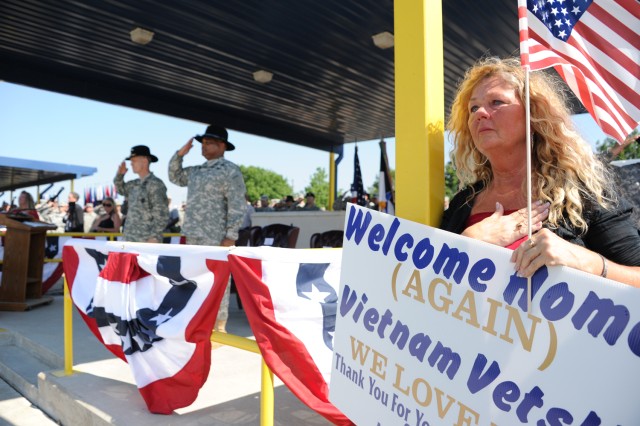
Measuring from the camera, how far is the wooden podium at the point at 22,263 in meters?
6.10

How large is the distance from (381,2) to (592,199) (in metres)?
5.14

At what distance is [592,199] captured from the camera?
139 cm

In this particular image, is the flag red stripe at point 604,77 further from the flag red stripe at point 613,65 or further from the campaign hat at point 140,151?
the campaign hat at point 140,151

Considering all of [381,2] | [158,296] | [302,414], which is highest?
[381,2]

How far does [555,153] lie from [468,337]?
0.64 meters

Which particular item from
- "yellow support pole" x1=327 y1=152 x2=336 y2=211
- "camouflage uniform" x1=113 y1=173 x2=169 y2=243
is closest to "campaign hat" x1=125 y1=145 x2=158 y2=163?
"camouflage uniform" x1=113 y1=173 x2=169 y2=243

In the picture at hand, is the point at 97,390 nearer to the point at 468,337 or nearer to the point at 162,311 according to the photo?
the point at 162,311

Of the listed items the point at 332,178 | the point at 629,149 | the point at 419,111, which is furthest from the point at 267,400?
the point at 629,149

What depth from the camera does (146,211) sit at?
17.4ft

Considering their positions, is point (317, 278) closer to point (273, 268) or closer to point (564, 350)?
point (273, 268)

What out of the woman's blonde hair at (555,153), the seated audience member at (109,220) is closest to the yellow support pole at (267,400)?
the woman's blonde hair at (555,153)

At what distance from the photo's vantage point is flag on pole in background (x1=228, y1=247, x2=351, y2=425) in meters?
2.17

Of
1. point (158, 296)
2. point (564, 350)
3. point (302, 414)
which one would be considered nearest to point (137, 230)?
point (158, 296)

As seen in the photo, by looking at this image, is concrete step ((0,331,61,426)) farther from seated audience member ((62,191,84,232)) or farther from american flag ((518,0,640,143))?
seated audience member ((62,191,84,232))
